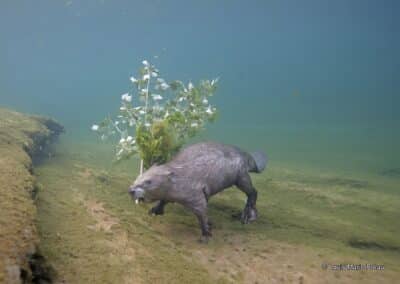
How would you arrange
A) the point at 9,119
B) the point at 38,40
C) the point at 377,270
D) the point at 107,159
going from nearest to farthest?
1. the point at 377,270
2. the point at 9,119
3. the point at 107,159
4. the point at 38,40

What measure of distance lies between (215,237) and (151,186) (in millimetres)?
1268

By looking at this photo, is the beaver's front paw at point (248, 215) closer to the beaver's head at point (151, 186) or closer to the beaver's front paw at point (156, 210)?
the beaver's front paw at point (156, 210)

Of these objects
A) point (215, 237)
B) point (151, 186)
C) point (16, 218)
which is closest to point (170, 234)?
point (215, 237)

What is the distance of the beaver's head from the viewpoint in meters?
5.09

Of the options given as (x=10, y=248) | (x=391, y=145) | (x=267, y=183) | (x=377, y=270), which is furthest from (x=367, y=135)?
(x=10, y=248)

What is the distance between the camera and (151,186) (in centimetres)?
514

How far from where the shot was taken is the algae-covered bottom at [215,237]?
416cm

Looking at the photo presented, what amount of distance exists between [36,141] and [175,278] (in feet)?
21.8

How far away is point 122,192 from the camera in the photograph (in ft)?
23.2

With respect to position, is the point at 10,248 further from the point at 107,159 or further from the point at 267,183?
the point at 107,159

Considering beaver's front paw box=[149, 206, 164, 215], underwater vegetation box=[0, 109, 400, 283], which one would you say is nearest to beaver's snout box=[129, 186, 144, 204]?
underwater vegetation box=[0, 109, 400, 283]

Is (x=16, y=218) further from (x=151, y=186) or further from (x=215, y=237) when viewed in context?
(x=215, y=237)

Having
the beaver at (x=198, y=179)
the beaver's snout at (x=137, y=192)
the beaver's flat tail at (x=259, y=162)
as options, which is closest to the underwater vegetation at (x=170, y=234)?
the beaver at (x=198, y=179)

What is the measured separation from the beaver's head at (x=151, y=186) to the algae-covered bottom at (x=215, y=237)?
53 cm
